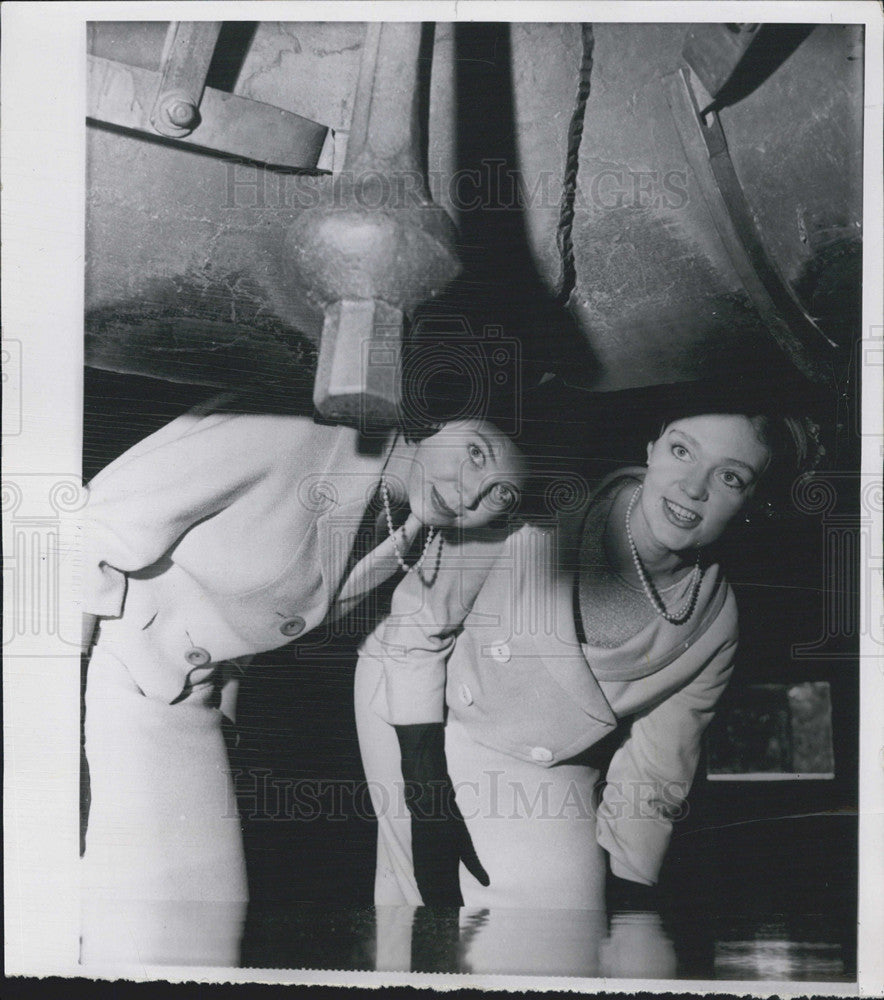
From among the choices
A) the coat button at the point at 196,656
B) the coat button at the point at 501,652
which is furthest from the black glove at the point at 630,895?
the coat button at the point at 196,656

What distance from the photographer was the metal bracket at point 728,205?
1.85m

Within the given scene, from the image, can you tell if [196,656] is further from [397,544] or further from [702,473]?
[702,473]

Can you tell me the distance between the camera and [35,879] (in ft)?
6.50

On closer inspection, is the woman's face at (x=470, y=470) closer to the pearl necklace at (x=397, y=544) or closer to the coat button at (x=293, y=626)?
the pearl necklace at (x=397, y=544)

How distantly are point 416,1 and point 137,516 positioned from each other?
1.01 metres

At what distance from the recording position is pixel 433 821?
1943 mm

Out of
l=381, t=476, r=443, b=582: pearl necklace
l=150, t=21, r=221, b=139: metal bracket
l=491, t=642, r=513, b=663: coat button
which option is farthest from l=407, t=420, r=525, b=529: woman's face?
l=150, t=21, r=221, b=139: metal bracket

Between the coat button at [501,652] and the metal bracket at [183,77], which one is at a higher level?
the metal bracket at [183,77]

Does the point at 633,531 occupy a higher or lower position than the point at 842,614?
higher

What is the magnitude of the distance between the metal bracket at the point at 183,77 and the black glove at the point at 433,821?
1103 millimetres

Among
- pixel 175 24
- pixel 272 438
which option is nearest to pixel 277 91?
pixel 175 24

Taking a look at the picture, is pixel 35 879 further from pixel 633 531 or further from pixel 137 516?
pixel 633 531

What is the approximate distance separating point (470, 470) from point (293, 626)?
414 mm

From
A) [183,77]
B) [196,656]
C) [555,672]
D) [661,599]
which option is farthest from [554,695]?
[183,77]
